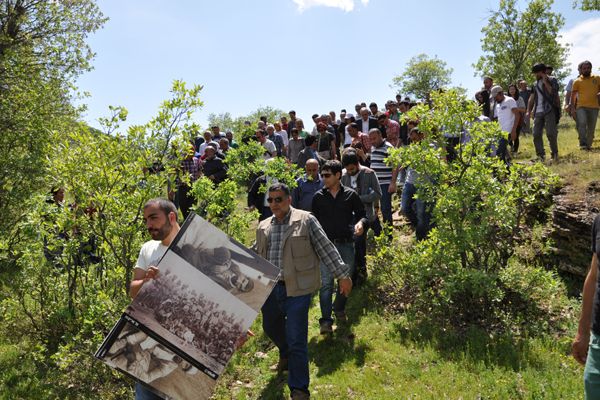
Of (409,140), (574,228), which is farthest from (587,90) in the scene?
(574,228)

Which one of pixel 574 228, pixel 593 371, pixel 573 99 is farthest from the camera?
pixel 573 99

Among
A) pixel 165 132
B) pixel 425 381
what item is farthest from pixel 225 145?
pixel 425 381

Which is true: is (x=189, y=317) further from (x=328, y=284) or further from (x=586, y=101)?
(x=586, y=101)

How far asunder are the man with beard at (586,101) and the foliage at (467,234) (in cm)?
497

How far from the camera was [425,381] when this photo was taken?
4480 millimetres

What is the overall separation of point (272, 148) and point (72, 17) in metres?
9.41

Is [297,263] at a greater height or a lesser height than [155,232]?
lesser

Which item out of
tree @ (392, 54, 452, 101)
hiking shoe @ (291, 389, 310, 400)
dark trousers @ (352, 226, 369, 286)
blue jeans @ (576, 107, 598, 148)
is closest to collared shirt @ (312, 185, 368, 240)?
dark trousers @ (352, 226, 369, 286)

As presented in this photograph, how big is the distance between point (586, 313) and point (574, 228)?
13.3ft

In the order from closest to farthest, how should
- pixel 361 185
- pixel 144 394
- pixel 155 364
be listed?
pixel 155 364, pixel 144 394, pixel 361 185

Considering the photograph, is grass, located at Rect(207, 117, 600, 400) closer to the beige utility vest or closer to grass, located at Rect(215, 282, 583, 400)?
grass, located at Rect(215, 282, 583, 400)

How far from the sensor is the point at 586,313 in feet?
8.84

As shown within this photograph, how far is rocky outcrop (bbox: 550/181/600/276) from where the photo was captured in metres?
5.94

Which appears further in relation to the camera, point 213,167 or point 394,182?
point 213,167
